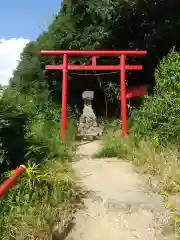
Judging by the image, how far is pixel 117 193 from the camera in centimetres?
543

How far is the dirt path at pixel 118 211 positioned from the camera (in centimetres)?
441

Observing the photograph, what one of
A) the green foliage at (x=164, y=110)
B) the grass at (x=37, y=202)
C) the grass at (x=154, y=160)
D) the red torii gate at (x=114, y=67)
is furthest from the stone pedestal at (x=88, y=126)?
the grass at (x=37, y=202)

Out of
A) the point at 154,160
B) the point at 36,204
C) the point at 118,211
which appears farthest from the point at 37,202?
the point at 154,160

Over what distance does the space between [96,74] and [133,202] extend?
715 cm

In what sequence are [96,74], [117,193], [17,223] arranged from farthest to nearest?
[96,74]
[117,193]
[17,223]

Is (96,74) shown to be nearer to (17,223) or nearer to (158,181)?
(158,181)

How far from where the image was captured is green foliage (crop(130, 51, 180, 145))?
6.96 m

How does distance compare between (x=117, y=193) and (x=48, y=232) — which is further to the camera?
(x=117, y=193)

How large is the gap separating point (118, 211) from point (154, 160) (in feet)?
5.50

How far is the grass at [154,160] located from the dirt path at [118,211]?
19 cm

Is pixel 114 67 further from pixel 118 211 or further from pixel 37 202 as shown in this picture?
Result: pixel 37 202

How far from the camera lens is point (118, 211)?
4.84 m

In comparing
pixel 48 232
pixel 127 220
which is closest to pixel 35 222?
pixel 48 232

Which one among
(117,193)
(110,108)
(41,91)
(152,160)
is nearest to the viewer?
(117,193)
